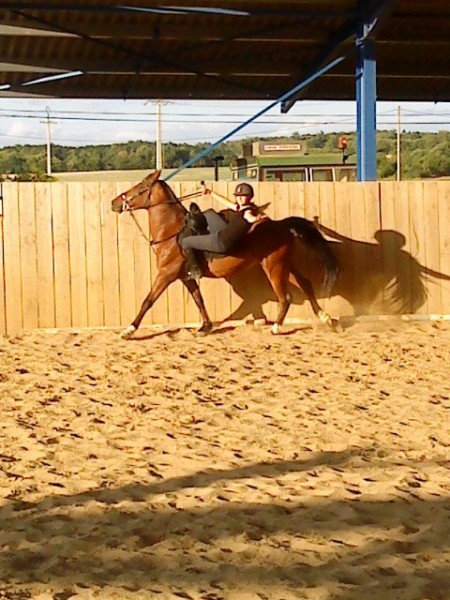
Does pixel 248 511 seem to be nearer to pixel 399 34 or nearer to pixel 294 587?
pixel 294 587

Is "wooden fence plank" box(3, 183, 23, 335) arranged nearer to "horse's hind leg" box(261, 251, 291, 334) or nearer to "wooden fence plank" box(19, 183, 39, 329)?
"wooden fence plank" box(19, 183, 39, 329)

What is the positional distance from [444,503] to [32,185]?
7.85 meters

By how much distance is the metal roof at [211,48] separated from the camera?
13.5 metres

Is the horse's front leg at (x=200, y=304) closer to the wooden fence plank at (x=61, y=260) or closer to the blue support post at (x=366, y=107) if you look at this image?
the wooden fence plank at (x=61, y=260)

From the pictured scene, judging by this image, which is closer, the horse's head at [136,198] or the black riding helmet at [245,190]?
the black riding helmet at [245,190]

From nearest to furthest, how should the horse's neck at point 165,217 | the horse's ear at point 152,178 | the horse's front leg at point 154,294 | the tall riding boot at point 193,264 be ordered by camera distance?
the tall riding boot at point 193,264, the horse's front leg at point 154,294, the horse's neck at point 165,217, the horse's ear at point 152,178

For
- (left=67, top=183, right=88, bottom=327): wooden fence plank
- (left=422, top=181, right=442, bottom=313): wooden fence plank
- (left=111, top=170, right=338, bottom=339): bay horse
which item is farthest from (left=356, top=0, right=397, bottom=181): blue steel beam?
(left=67, top=183, right=88, bottom=327): wooden fence plank

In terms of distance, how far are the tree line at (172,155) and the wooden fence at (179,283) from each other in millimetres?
45765

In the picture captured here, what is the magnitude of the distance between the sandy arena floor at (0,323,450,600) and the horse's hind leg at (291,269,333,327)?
5.01ft

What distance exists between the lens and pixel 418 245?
12.7m

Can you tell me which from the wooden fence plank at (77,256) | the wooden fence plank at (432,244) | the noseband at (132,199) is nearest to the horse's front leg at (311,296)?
the wooden fence plank at (432,244)

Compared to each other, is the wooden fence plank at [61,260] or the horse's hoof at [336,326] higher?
the wooden fence plank at [61,260]

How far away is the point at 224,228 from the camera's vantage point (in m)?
11.1

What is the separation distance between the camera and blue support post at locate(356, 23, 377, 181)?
13547 millimetres
